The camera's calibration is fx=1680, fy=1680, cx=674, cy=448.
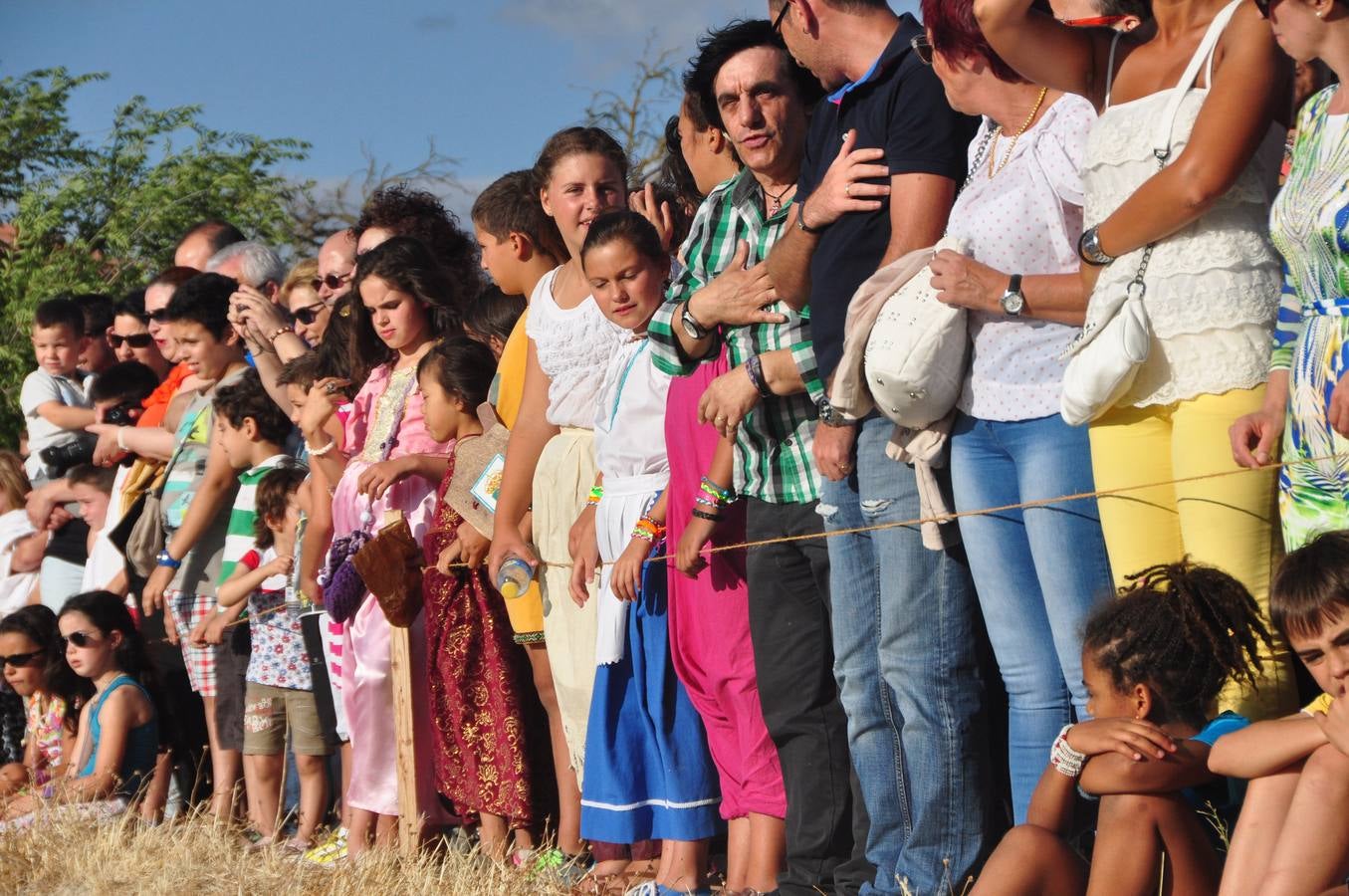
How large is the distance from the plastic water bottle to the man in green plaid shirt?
102 cm

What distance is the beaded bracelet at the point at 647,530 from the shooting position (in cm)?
473

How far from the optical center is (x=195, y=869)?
5305 mm

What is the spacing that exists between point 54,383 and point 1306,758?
810 centimetres

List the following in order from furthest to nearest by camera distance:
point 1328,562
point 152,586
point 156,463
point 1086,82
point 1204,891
→ point 156,463 < point 152,586 < point 1086,82 < point 1204,891 < point 1328,562

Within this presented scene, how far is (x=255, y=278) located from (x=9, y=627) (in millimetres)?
1991

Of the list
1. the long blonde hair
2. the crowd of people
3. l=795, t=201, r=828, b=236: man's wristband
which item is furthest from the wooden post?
the long blonde hair

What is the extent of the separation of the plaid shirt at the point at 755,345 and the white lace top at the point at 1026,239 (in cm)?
59

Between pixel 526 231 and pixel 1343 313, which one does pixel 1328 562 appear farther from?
pixel 526 231

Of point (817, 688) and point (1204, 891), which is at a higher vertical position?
point (817, 688)

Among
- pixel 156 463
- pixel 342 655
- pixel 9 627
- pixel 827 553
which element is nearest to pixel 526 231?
pixel 342 655

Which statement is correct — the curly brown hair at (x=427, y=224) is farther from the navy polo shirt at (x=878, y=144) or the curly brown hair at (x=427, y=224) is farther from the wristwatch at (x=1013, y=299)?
the wristwatch at (x=1013, y=299)

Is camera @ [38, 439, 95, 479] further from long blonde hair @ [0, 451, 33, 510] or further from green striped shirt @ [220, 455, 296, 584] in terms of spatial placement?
green striped shirt @ [220, 455, 296, 584]

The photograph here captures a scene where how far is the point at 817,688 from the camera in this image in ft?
13.9

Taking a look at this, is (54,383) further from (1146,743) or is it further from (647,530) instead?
(1146,743)
